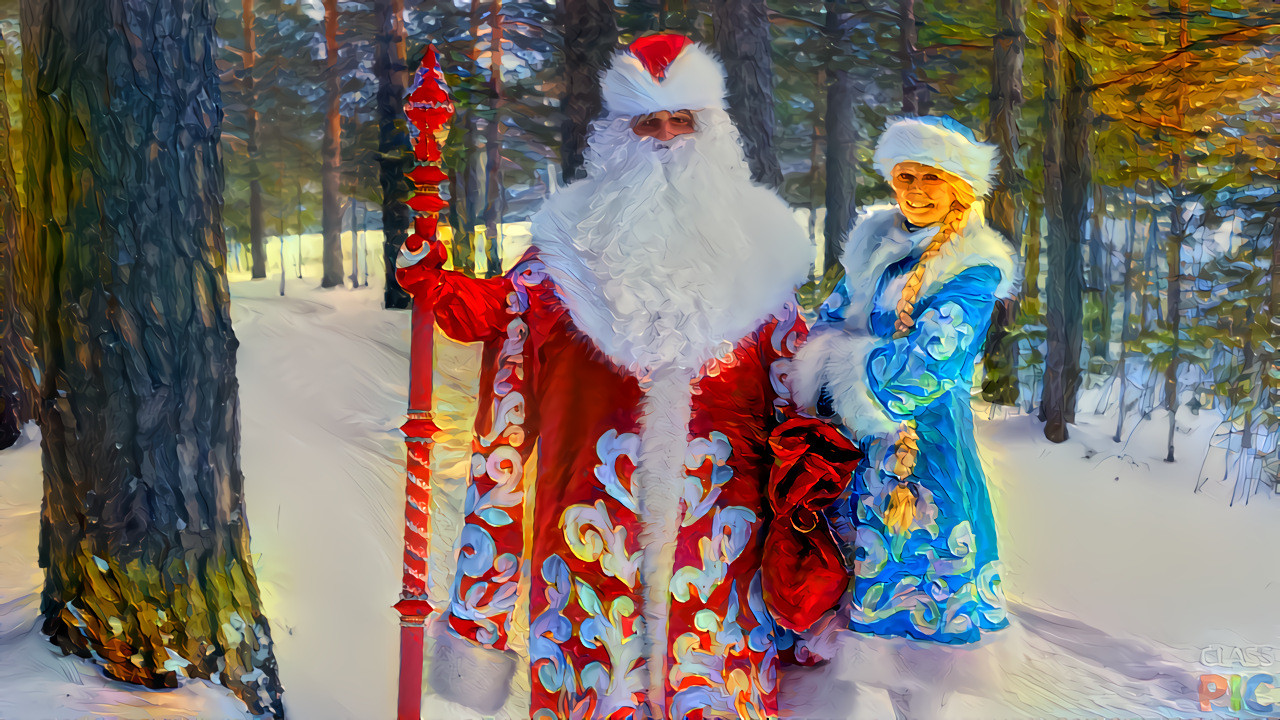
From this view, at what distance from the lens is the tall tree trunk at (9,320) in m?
7.48

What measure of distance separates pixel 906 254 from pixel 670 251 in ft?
3.75

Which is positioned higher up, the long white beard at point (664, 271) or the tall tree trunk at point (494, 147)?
the tall tree trunk at point (494, 147)

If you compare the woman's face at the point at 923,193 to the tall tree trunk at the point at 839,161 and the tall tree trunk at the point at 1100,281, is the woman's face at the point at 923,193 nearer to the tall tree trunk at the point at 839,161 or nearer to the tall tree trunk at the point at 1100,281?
the tall tree trunk at the point at 1100,281

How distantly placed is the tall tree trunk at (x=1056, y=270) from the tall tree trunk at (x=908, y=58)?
1.83m

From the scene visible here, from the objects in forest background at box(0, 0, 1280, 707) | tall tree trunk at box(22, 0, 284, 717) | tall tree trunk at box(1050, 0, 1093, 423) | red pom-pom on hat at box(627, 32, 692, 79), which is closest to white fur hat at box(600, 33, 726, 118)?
red pom-pom on hat at box(627, 32, 692, 79)

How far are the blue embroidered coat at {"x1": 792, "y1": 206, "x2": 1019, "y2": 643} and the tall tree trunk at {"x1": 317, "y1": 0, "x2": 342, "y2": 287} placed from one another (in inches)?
458

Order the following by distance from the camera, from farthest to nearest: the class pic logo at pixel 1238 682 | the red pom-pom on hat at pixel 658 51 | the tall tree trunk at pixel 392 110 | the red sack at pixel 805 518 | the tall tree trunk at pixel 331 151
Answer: the tall tree trunk at pixel 331 151, the tall tree trunk at pixel 392 110, the class pic logo at pixel 1238 682, the red pom-pom on hat at pixel 658 51, the red sack at pixel 805 518

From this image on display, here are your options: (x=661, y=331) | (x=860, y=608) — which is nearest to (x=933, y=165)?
(x=661, y=331)

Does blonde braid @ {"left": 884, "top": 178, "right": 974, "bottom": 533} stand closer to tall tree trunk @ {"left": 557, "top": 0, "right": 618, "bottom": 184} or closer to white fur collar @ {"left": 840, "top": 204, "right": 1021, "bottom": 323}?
white fur collar @ {"left": 840, "top": 204, "right": 1021, "bottom": 323}

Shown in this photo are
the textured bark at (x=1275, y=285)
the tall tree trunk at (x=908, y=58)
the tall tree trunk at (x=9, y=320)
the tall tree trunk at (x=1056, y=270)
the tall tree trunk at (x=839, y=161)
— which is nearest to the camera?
the tall tree trunk at (x=9, y=320)

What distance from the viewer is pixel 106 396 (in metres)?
2.98

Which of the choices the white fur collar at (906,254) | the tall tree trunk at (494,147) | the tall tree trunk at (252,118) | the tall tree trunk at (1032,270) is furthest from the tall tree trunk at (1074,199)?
the tall tree trunk at (252,118)

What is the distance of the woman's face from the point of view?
11.1 feet

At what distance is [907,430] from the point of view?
332cm
